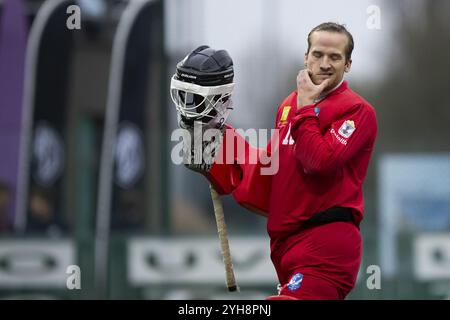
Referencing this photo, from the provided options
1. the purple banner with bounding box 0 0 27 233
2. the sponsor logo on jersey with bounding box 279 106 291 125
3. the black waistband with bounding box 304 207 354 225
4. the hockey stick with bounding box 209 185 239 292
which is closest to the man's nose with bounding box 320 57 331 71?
the sponsor logo on jersey with bounding box 279 106 291 125

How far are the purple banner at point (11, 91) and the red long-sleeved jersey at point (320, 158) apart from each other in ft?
23.6

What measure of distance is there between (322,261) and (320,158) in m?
0.43

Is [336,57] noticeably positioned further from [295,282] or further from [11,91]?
[11,91]

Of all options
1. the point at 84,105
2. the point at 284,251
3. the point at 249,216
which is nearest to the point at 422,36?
the point at 249,216

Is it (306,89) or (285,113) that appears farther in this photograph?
(285,113)

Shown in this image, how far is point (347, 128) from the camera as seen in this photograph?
3.90 metres

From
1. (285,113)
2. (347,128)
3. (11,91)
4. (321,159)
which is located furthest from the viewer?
(11,91)

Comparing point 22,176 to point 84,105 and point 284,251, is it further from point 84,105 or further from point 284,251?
point 284,251

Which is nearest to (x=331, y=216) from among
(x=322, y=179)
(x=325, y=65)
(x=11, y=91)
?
(x=322, y=179)

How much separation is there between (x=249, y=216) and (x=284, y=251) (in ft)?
35.5

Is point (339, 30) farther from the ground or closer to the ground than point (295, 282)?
farther from the ground

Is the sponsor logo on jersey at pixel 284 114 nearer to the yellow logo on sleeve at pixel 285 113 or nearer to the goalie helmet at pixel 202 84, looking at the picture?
the yellow logo on sleeve at pixel 285 113

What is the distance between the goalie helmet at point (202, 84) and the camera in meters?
3.89

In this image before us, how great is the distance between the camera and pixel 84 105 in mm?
11719
